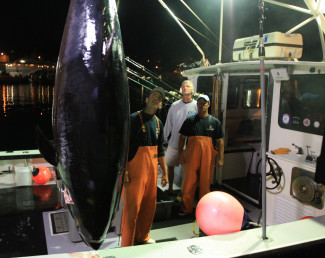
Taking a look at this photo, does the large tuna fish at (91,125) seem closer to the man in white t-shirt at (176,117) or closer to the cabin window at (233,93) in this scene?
the man in white t-shirt at (176,117)

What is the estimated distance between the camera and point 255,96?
756cm

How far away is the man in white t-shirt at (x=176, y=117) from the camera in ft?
18.4

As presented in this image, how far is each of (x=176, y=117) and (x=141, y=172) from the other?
2.23 metres

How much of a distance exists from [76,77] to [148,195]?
3264 millimetres

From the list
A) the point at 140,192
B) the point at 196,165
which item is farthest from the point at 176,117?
the point at 140,192

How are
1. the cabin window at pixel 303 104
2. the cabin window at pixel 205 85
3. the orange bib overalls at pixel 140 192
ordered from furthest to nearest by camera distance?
the cabin window at pixel 205 85, the cabin window at pixel 303 104, the orange bib overalls at pixel 140 192

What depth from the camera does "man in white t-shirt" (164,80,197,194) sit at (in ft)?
18.4

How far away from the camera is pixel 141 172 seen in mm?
3695

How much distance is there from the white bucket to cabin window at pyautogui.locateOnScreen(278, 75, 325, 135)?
5.08 meters

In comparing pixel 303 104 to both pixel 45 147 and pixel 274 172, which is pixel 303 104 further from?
pixel 45 147

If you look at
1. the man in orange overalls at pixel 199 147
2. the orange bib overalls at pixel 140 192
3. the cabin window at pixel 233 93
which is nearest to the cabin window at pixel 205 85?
the cabin window at pixel 233 93

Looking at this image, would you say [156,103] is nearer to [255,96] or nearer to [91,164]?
[91,164]

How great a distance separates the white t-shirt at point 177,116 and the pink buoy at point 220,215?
290 centimetres

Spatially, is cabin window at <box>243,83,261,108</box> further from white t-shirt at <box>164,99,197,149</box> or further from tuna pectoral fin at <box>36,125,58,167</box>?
tuna pectoral fin at <box>36,125,58,167</box>
